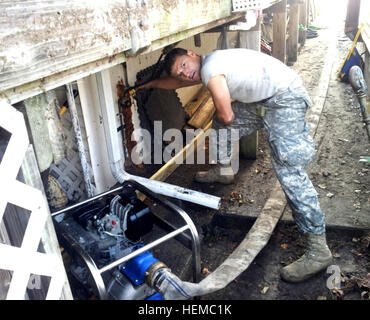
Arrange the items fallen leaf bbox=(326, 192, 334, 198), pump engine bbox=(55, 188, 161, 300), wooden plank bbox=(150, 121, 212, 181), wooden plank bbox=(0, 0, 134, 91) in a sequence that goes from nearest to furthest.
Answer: wooden plank bbox=(0, 0, 134, 91)
pump engine bbox=(55, 188, 161, 300)
fallen leaf bbox=(326, 192, 334, 198)
wooden plank bbox=(150, 121, 212, 181)

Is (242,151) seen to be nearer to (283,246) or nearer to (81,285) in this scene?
(283,246)

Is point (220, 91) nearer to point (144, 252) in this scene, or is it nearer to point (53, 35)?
point (144, 252)

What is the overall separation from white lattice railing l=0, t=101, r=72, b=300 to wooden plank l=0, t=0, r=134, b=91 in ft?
0.57

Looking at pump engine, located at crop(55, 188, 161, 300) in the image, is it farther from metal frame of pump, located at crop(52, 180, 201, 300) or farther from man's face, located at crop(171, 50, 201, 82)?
man's face, located at crop(171, 50, 201, 82)

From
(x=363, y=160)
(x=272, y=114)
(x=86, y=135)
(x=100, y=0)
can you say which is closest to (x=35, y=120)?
(x=100, y=0)

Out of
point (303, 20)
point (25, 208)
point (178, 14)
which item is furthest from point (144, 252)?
point (303, 20)

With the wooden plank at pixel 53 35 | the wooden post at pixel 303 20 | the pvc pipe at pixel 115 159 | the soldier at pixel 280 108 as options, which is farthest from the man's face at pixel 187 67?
the wooden post at pixel 303 20

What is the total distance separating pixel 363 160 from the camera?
4.86 metres

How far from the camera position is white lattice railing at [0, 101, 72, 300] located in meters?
1.30

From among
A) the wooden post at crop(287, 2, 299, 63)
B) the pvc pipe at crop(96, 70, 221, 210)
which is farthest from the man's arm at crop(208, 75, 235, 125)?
the wooden post at crop(287, 2, 299, 63)

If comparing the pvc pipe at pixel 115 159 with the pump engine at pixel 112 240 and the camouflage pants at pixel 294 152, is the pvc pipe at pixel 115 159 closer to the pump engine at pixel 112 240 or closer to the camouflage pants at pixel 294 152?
the pump engine at pixel 112 240

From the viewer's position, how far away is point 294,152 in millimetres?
3061

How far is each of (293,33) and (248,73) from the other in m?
8.29

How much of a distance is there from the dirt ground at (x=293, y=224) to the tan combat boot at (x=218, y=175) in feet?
0.27
